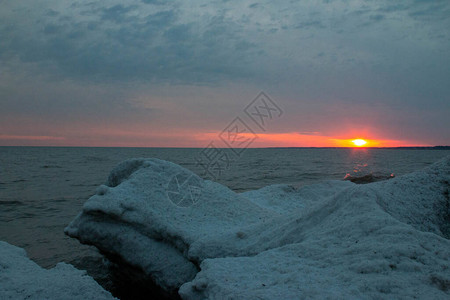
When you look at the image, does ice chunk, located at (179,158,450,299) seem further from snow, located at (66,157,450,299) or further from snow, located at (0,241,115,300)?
snow, located at (0,241,115,300)

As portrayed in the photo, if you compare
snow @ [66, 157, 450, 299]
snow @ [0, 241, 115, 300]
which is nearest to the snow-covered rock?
snow @ [66, 157, 450, 299]

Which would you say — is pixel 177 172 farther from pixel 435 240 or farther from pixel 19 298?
pixel 435 240

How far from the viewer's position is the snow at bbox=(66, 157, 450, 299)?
195 cm

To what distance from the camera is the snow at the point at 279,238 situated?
6.40 feet

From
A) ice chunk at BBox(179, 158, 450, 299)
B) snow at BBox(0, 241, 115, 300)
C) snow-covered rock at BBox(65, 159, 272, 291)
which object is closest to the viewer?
ice chunk at BBox(179, 158, 450, 299)

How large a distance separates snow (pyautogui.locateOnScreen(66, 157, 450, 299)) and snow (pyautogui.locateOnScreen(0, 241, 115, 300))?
1.47 ft

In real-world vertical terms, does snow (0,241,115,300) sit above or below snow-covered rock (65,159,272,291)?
below

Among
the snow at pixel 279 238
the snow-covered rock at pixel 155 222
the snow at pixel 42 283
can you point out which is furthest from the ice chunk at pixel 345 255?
the snow at pixel 42 283

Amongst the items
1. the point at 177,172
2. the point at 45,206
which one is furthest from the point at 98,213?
the point at 45,206

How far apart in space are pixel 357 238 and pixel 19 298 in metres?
2.98

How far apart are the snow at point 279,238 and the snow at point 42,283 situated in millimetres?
448

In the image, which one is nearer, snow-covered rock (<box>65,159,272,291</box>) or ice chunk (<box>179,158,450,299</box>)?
ice chunk (<box>179,158,450,299</box>)

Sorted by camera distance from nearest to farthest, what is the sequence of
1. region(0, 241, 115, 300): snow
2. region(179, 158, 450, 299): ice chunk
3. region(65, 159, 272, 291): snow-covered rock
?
region(179, 158, 450, 299): ice chunk → region(0, 241, 115, 300): snow → region(65, 159, 272, 291): snow-covered rock

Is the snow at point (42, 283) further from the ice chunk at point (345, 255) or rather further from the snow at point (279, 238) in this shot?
the ice chunk at point (345, 255)
